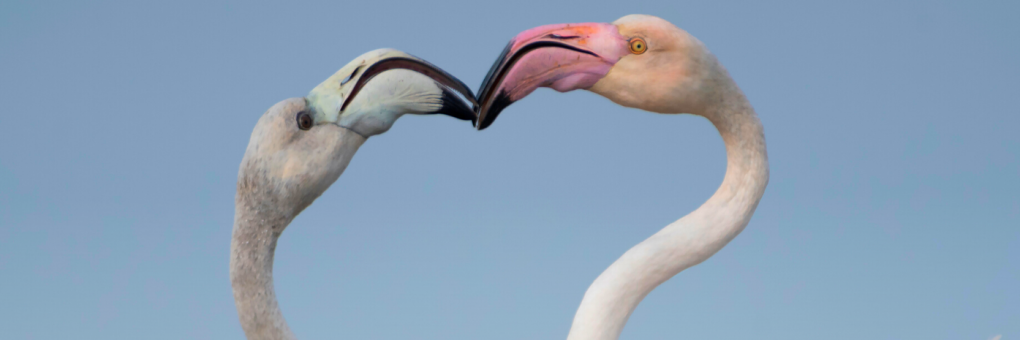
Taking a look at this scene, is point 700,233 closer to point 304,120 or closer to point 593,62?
point 593,62

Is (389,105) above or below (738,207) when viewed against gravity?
above

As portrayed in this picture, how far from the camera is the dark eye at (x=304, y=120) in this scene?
2.47m

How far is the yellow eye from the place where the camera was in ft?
8.05

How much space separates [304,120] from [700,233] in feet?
4.19

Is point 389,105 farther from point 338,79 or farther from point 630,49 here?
point 630,49

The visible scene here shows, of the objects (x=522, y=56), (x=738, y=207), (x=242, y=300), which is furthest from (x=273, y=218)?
(x=738, y=207)

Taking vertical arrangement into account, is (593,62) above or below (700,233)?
above

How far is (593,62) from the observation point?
96.3 inches

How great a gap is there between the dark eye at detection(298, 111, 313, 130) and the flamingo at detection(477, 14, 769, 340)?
501mm

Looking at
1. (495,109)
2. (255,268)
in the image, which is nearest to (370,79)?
(495,109)

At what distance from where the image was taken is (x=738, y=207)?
106 inches

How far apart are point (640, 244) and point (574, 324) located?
34 centimetres

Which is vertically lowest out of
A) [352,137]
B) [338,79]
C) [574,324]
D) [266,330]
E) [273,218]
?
[574,324]

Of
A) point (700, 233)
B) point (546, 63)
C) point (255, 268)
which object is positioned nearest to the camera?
point (546, 63)
